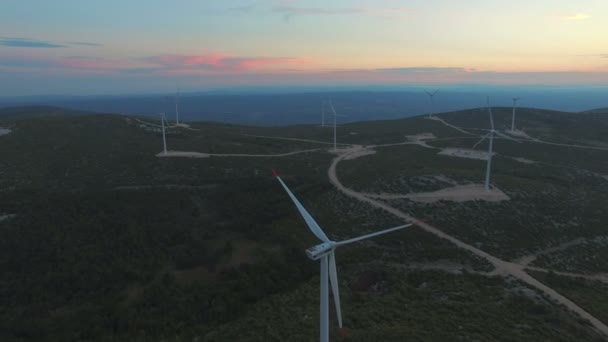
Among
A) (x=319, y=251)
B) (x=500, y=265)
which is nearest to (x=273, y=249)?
(x=319, y=251)

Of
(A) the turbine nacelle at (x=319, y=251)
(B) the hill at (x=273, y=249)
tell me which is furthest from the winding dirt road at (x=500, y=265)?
(A) the turbine nacelle at (x=319, y=251)

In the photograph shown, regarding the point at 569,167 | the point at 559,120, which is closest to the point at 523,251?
the point at 569,167

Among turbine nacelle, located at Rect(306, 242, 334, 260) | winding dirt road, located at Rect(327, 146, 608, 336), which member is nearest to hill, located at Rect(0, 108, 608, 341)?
winding dirt road, located at Rect(327, 146, 608, 336)

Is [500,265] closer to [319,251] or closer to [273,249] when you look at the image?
[273,249]

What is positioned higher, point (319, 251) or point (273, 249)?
point (319, 251)

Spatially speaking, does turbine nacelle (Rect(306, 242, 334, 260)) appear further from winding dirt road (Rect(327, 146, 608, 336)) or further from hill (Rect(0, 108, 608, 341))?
winding dirt road (Rect(327, 146, 608, 336))

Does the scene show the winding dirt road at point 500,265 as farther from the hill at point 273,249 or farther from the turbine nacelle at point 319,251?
the turbine nacelle at point 319,251

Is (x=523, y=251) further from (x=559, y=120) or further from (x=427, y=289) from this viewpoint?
(x=559, y=120)
